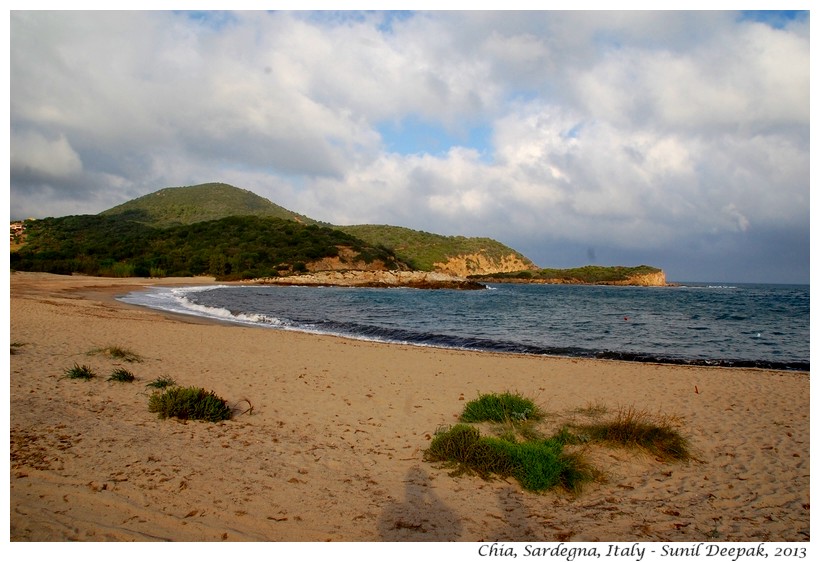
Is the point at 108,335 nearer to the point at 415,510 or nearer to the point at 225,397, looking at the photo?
the point at 225,397

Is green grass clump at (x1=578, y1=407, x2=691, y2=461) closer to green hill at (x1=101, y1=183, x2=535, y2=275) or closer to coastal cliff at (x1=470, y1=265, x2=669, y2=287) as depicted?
green hill at (x1=101, y1=183, x2=535, y2=275)

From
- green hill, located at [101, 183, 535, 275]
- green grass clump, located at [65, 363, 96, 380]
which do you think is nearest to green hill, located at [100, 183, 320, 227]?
green hill, located at [101, 183, 535, 275]

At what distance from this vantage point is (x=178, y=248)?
73938mm

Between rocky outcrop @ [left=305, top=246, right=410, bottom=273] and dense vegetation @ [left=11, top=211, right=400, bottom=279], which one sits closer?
dense vegetation @ [left=11, top=211, right=400, bottom=279]

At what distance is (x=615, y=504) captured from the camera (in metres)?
4.68

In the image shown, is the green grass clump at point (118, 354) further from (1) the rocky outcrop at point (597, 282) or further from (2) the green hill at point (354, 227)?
(1) the rocky outcrop at point (597, 282)

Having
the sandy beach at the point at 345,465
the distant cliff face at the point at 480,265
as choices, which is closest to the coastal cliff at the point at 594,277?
the distant cliff face at the point at 480,265

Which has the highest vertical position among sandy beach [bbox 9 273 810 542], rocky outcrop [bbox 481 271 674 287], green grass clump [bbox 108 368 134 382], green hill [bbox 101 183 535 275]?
green hill [bbox 101 183 535 275]

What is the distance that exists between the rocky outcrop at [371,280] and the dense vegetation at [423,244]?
3058cm

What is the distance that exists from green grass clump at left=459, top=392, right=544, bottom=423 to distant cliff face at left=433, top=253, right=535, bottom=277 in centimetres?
10275

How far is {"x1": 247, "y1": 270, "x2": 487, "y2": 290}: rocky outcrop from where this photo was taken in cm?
6219

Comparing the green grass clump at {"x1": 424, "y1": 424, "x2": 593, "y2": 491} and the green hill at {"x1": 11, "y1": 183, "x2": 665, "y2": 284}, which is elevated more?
the green hill at {"x1": 11, "y1": 183, "x2": 665, "y2": 284}

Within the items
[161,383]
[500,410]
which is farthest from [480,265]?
[161,383]

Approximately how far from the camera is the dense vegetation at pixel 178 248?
2400 inches
